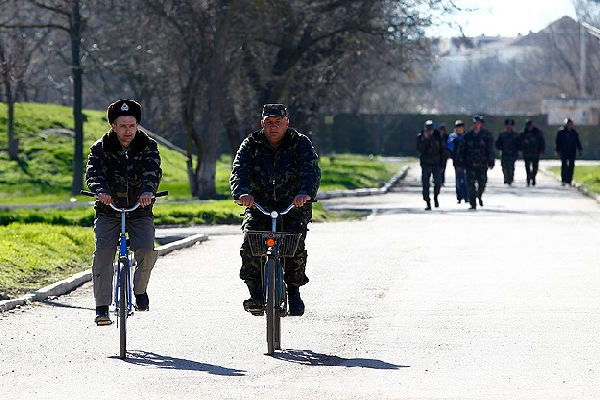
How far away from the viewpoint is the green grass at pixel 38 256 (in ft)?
48.9

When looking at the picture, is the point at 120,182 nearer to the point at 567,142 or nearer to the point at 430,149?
the point at 430,149

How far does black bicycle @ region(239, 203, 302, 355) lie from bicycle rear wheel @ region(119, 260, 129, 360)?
838 mm

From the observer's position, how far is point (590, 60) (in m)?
107

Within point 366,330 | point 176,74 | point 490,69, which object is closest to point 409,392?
point 366,330

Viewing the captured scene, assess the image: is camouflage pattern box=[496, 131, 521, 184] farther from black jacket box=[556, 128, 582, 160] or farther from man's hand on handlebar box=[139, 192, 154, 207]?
man's hand on handlebar box=[139, 192, 154, 207]

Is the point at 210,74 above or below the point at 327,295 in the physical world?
above

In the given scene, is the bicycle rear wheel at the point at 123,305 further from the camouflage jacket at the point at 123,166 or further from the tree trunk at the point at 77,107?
the tree trunk at the point at 77,107

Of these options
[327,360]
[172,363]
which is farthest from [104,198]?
[327,360]

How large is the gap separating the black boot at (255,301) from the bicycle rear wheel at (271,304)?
34cm

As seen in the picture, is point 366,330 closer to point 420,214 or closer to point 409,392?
point 409,392

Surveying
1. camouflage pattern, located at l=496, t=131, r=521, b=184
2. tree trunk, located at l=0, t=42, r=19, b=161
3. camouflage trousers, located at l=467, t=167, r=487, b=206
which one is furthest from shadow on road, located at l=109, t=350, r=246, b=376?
tree trunk, located at l=0, t=42, r=19, b=161

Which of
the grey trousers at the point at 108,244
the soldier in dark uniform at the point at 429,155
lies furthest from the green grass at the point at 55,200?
the grey trousers at the point at 108,244

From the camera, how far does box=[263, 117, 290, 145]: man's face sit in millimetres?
10562

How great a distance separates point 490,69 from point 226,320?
163 metres
